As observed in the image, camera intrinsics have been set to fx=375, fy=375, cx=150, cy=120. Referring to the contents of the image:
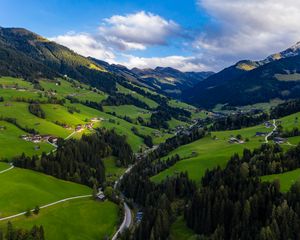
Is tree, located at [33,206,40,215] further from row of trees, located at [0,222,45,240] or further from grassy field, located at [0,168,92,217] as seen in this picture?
row of trees, located at [0,222,45,240]

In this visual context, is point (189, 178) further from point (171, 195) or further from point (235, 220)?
point (235, 220)

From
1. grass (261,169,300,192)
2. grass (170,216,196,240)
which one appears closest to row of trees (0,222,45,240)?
grass (170,216,196,240)

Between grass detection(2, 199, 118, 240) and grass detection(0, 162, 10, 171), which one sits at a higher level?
grass detection(0, 162, 10, 171)

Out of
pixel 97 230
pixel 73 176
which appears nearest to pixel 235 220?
pixel 97 230

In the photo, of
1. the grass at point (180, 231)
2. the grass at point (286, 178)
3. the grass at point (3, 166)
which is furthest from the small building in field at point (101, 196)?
the grass at point (286, 178)

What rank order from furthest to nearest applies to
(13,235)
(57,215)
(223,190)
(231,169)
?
(231,169), (57,215), (223,190), (13,235)
